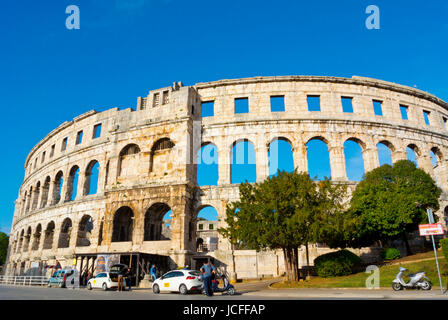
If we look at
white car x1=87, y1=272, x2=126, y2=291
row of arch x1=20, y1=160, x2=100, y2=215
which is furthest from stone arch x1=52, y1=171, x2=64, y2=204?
white car x1=87, y1=272, x2=126, y2=291

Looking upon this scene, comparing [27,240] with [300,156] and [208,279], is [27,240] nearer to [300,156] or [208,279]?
[300,156]

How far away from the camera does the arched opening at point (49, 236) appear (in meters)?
35.2

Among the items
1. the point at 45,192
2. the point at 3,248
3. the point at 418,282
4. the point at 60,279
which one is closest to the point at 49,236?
the point at 45,192

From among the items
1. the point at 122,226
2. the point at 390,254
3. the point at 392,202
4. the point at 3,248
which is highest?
the point at 392,202

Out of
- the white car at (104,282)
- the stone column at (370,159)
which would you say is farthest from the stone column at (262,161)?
the white car at (104,282)

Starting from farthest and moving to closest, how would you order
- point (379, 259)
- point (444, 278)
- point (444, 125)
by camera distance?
point (444, 125) → point (379, 259) → point (444, 278)

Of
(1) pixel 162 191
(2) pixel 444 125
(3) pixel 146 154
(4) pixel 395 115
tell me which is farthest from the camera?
(2) pixel 444 125

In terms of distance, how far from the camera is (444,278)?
14.8 m

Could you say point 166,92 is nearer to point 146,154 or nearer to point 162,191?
point 146,154

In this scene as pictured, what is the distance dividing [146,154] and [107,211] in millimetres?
6046

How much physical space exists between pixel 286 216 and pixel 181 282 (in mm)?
6954

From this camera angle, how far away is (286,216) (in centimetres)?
1808

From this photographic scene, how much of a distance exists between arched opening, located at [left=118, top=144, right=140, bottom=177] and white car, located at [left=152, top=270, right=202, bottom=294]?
14.9 meters

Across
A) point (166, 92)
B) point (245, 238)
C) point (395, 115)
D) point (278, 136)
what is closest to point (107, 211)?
point (166, 92)
